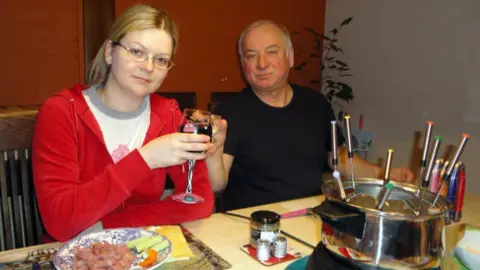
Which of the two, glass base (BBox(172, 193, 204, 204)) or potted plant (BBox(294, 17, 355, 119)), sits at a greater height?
potted plant (BBox(294, 17, 355, 119))

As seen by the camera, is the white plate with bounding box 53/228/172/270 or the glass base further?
the glass base

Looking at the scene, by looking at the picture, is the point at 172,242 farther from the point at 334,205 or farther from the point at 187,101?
the point at 187,101

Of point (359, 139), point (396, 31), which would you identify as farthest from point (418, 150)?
point (396, 31)

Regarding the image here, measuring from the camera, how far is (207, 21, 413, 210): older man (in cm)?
178

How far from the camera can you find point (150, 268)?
0.84 meters

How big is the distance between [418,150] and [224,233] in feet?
7.43

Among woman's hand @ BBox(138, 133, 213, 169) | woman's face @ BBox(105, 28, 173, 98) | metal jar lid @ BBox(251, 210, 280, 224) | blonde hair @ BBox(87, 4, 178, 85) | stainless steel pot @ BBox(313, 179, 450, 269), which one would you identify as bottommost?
metal jar lid @ BBox(251, 210, 280, 224)

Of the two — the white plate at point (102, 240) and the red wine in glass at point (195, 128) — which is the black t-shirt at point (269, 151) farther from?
the white plate at point (102, 240)

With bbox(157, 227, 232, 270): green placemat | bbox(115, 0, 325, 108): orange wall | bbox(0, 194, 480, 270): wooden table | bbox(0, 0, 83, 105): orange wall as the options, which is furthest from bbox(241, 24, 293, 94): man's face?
bbox(0, 0, 83, 105): orange wall

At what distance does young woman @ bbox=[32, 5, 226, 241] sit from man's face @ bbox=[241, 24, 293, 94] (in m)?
0.54

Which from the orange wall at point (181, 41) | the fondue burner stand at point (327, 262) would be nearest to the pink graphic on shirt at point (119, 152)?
the fondue burner stand at point (327, 262)

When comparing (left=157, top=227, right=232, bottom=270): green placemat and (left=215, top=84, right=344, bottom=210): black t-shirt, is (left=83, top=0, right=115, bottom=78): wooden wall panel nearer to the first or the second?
(left=215, top=84, right=344, bottom=210): black t-shirt

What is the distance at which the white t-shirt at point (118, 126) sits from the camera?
129cm

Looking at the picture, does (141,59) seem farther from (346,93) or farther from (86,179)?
(346,93)
